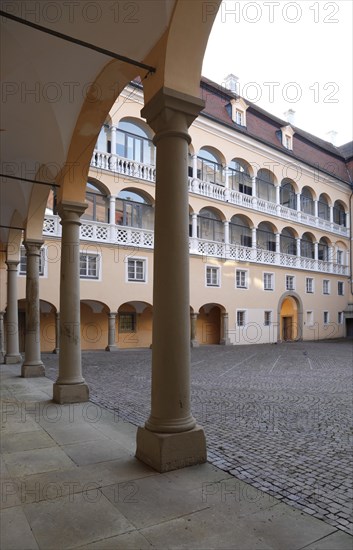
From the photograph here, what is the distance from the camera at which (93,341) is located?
20.7 m

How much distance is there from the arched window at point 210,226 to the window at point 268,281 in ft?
14.4

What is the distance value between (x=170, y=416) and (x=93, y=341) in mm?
17459

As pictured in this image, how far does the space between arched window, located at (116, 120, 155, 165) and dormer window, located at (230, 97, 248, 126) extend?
24.2 ft

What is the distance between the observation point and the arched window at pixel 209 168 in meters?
23.8

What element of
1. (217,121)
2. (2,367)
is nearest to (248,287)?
(217,121)

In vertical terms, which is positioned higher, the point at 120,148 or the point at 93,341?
the point at 120,148

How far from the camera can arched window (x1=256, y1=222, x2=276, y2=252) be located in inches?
1084

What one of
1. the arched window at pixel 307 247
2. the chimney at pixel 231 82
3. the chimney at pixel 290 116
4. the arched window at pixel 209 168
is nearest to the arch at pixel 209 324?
the arched window at pixel 209 168

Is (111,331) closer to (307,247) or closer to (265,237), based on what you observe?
(265,237)

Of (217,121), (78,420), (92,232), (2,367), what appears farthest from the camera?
(217,121)

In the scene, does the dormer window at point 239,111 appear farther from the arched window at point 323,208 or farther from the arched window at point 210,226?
the arched window at point 323,208

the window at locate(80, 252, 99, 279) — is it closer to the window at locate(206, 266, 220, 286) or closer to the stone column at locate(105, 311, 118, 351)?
the stone column at locate(105, 311, 118, 351)

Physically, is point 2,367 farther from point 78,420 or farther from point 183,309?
point 183,309

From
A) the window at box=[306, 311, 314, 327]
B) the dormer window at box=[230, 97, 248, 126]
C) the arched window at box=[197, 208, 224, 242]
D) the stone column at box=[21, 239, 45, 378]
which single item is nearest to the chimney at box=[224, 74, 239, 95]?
the dormer window at box=[230, 97, 248, 126]
